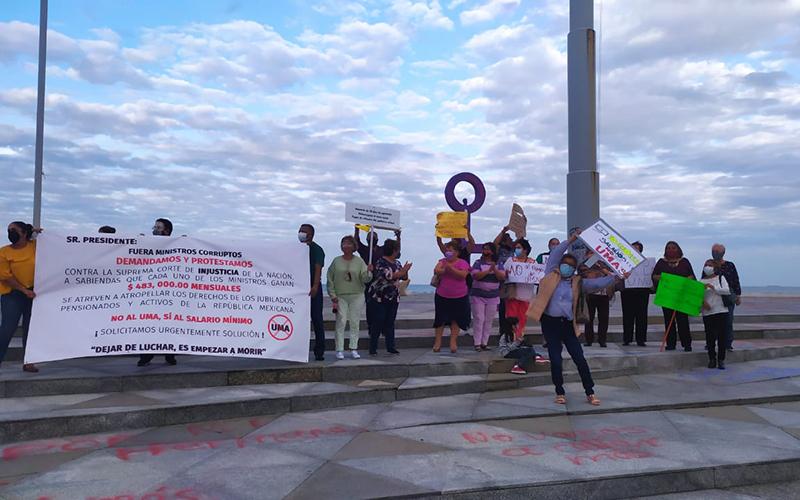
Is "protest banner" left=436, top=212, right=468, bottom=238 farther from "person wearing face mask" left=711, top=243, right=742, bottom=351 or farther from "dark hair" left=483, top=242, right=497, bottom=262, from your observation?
"person wearing face mask" left=711, top=243, right=742, bottom=351

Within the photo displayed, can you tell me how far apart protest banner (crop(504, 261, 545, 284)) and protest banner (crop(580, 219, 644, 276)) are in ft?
6.25

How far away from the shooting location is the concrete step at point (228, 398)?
629cm

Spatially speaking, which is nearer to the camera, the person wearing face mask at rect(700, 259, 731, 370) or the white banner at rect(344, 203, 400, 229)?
the person wearing face mask at rect(700, 259, 731, 370)

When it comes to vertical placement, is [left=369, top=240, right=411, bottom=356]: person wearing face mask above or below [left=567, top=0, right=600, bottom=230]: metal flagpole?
below

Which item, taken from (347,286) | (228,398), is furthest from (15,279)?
(347,286)

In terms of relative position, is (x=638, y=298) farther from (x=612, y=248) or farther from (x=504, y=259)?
(x=612, y=248)

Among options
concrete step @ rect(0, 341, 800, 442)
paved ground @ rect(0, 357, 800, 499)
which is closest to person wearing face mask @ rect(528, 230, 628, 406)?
paved ground @ rect(0, 357, 800, 499)

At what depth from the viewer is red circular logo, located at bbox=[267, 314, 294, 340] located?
866 centimetres

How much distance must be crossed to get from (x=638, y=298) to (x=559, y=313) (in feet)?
13.7

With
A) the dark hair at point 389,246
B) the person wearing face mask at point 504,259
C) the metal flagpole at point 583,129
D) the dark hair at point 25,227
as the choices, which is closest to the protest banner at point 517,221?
the person wearing face mask at point 504,259

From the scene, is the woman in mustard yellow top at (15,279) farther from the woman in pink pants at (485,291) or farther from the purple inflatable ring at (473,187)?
the purple inflatable ring at (473,187)

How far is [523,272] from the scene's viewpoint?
33.1 ft

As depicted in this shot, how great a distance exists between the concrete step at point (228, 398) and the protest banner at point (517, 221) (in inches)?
114

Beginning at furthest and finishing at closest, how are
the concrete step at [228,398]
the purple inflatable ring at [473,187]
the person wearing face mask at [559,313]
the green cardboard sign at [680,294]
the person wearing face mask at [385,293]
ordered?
the purple inflatable ring at [473,187], the green cardboard sign at [680,294], the person wearing face mask at [385,293], the person wearing face mask at [559,313], the concrete step at [228,398]
